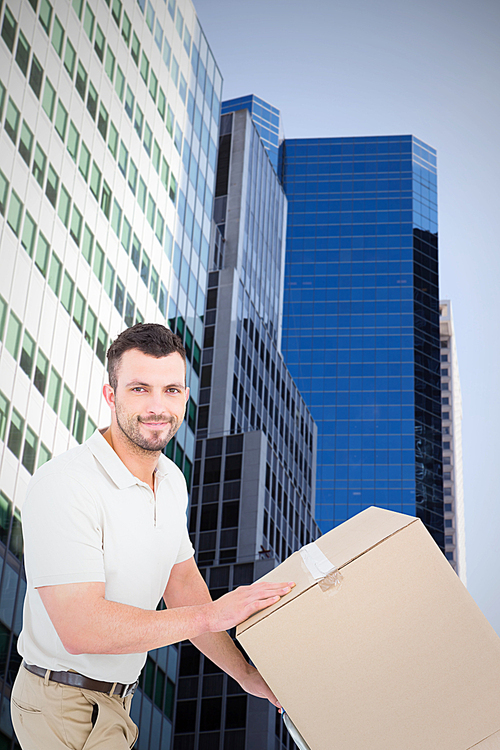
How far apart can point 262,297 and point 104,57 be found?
1575 inches

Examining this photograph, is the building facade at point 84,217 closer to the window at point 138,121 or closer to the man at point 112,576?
the window at point 138,121

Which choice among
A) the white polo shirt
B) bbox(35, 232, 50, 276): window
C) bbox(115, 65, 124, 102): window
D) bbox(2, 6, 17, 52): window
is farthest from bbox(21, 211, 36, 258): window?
the white polo shirt

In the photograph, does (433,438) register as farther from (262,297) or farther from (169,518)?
(169,518)

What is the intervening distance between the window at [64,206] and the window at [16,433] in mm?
8975

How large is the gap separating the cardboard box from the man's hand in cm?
5

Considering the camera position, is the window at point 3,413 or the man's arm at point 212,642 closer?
the man's arm at point 212,642

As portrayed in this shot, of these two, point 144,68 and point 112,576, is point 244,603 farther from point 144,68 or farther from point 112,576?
point 144,68

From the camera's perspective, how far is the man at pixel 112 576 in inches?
143

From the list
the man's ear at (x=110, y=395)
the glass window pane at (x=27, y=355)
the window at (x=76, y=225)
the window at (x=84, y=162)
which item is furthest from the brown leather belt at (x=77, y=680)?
the window at (x=84, y=162)

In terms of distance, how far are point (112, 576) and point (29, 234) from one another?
30.1 meters

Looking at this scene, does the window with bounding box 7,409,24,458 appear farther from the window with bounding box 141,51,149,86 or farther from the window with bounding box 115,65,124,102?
the window with bounding box 141,51,149,86

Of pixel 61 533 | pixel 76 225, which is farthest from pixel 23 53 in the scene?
pixel 61 533

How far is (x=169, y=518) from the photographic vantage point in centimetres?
443

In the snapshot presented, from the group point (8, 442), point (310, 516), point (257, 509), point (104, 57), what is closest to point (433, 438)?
point (310, 516)
